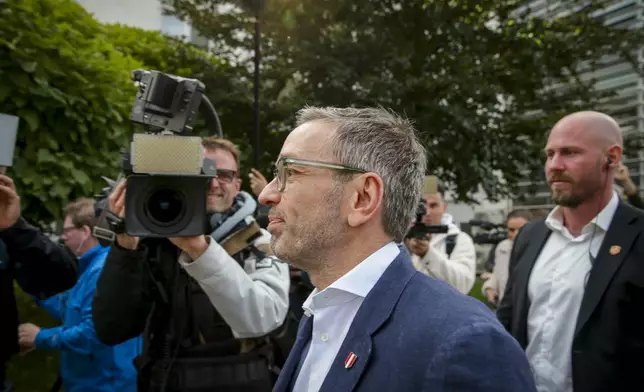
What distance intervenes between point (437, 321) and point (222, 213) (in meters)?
1.73

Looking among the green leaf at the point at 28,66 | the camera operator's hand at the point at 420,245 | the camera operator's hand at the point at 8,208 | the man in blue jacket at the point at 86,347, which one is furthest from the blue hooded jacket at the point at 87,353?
the camera operator's hand at the point at 420,245

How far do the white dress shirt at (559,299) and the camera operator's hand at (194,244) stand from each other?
60.2 inches

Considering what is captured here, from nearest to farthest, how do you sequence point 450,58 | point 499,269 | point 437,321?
point 437,321, point 499,269, point 450,58

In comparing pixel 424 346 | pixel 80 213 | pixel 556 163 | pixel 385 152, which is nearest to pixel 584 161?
pixel 556 163

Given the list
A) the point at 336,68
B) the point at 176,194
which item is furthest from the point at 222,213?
the point at 336,68

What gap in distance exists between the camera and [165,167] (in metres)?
2.43

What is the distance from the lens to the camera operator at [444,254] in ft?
13.4

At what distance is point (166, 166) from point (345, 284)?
3.46 feet

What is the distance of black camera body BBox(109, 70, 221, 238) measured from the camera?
241 cm

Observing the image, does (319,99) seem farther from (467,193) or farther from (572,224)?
(572,224)

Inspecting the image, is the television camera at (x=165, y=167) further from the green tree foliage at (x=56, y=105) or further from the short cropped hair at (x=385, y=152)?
the green tree foliage at (x=56, y=105)

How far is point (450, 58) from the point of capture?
12.2 metres

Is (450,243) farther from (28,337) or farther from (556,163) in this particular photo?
(28,337)

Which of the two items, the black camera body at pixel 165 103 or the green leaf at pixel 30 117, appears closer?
the black camera body at pixel 165 103
